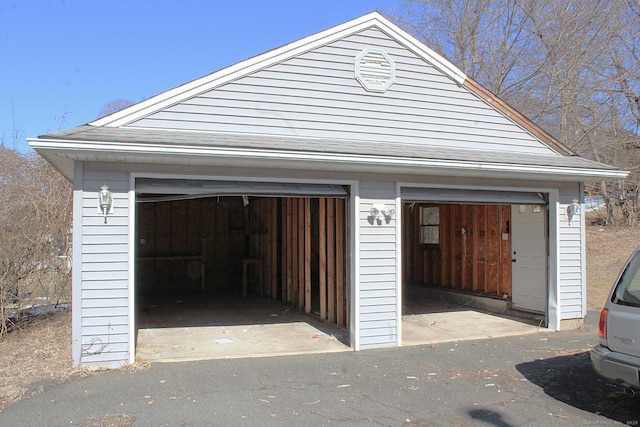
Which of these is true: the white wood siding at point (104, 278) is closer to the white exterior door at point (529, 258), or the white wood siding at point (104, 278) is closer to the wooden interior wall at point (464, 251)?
the white exterior door at point (529, 258)

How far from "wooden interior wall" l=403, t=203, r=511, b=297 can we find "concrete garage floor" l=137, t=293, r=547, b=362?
2.21 ft

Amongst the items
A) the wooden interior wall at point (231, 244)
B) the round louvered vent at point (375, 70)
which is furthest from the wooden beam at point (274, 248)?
the round louvered vent at point (375, 70)

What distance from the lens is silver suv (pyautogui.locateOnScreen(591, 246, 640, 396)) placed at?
14.2ft

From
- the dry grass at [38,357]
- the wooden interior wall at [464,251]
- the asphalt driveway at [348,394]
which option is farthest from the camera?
the wooden interior wall at [464,251]

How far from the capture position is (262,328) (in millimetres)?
8969

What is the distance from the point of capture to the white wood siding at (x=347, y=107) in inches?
280

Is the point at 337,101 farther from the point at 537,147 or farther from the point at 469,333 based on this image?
the point at 469,333

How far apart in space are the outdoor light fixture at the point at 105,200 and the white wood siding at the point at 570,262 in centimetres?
708

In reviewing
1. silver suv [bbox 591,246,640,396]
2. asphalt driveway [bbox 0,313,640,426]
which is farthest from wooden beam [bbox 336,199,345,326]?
silver suv [bbox 591,246,640,396]

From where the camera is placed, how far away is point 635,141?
17891mm

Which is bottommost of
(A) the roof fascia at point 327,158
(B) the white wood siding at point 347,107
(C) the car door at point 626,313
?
(C) the car door at point 626,313

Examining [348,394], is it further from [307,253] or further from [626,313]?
[307,253]

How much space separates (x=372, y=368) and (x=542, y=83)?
14.5 meters

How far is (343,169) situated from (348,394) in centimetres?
Result: 309
